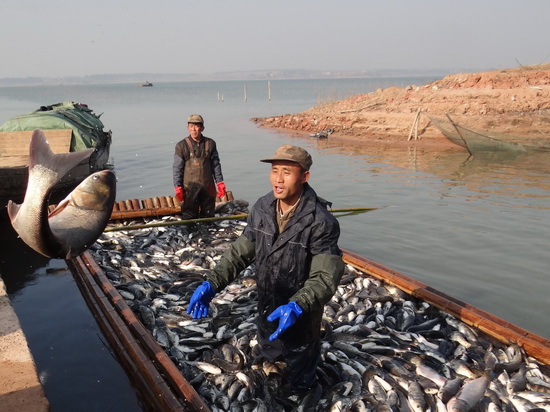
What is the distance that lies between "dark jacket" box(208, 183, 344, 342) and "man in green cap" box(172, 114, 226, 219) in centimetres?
566

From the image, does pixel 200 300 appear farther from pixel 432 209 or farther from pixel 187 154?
pixel 432 209

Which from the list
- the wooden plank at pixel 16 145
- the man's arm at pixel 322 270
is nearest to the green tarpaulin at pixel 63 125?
the wooden plank at pixel 16 145

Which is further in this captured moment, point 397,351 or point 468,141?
point 468,141

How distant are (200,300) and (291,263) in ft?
Answer: 2.99

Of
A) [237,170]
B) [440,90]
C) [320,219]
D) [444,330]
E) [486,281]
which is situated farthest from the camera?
[440,90]

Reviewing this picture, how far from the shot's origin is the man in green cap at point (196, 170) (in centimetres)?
1017

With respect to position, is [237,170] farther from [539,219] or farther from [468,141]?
[539,219]

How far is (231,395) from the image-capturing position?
501 centimetres

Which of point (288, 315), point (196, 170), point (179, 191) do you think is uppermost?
point (288, 315)

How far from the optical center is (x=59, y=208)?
455cm

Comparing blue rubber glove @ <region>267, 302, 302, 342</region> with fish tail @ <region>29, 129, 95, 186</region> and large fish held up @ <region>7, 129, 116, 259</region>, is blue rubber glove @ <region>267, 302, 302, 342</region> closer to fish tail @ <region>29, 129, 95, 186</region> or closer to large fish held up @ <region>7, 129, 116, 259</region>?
large fish held up @ <region>7, 129, 116, 259</region>

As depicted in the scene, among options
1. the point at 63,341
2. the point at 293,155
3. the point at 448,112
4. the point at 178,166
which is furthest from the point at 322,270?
the point at 448,112

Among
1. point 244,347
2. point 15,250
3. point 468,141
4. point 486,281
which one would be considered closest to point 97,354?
point 244,347

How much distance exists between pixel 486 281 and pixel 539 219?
516cm
